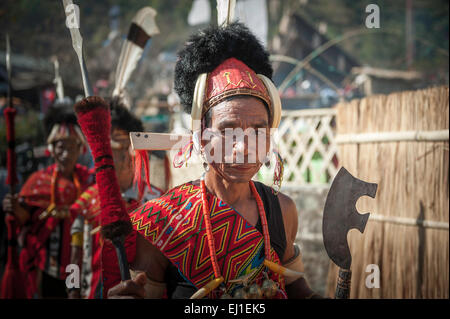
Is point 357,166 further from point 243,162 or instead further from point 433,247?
point 243,162

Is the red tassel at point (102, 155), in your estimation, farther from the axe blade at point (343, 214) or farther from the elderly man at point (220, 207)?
the axe blade at point (343, 214)

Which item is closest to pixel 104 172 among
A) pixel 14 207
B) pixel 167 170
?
pixel 167 170

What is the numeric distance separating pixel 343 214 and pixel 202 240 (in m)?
0.68

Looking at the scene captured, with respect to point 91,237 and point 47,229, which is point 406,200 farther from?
point 47,229

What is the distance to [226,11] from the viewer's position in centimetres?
196

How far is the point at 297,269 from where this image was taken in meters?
2.01

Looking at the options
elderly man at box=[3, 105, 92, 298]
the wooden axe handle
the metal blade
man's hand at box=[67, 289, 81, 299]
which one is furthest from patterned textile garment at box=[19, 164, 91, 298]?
the wooden axe handle

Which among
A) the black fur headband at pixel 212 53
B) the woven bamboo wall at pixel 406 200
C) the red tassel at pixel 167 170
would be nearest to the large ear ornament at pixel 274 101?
the black fur headband at pixel 212 53

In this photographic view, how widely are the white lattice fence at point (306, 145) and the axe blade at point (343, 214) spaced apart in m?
4.76

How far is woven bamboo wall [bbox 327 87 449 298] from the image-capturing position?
347cm

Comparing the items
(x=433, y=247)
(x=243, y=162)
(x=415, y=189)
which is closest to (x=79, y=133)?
(x=243, y=162)

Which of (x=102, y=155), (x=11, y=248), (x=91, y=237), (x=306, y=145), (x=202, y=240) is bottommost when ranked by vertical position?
(x=11, y=248)

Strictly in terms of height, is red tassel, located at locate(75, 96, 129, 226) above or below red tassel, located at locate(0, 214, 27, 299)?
above

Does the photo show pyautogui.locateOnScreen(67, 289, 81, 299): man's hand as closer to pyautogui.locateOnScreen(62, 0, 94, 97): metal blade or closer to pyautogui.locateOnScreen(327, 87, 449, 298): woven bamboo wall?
pyautogui.locateOnScreen(62, 0, 94, 97): metal blade
